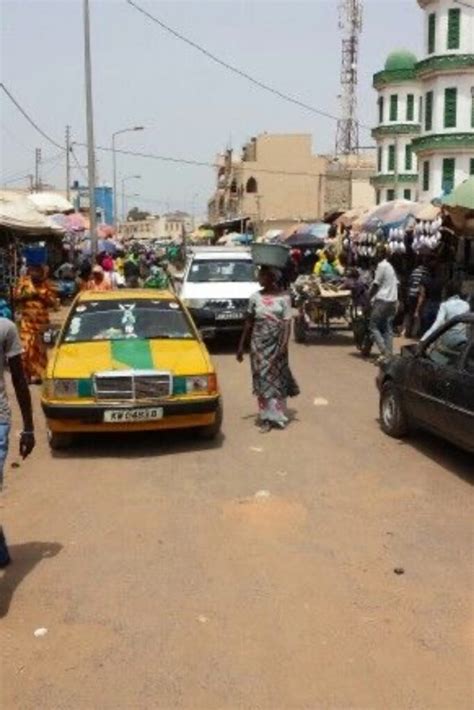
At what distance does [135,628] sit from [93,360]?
3.79 metres

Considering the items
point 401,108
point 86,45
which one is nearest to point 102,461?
point 86,45

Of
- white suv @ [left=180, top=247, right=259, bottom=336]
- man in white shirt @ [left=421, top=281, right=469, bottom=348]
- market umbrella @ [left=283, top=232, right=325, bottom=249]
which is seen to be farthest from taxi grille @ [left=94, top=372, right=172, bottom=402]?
market umbrella @ [left=283, top=232, right=325, bottom=249]

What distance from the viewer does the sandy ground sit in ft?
11.6

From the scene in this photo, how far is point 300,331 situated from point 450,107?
28.0 meters

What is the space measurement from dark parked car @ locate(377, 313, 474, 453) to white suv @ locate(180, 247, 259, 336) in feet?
18.0

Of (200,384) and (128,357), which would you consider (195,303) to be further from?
(200,384)

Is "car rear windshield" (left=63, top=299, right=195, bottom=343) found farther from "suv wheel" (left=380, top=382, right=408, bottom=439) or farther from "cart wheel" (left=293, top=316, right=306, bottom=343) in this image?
"cart wheel" (left=293, top=316, right=306, bottom=343)

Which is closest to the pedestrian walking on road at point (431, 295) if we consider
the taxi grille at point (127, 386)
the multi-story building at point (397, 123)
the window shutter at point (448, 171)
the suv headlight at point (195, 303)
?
the suv headlight at point (195, 303)

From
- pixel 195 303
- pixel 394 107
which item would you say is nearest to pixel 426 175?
pixel 394 107

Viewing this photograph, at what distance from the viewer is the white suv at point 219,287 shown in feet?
46.4

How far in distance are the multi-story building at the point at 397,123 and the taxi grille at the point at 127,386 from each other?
49.5m

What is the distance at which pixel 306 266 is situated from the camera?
28906 mm

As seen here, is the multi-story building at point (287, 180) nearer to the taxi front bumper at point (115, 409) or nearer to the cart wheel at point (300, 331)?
the cart wheel at point (300, 331)

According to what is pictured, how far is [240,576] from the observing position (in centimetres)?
467
